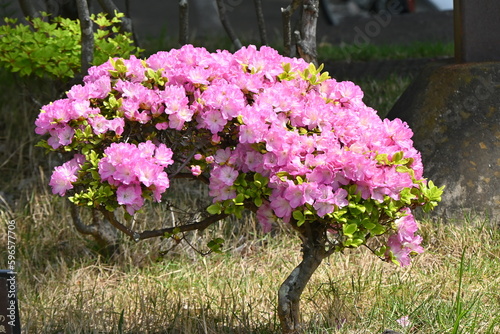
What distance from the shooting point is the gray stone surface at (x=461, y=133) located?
3910mm

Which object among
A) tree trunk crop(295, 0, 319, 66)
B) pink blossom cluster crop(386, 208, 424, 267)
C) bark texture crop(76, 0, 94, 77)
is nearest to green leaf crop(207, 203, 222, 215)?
pink blossom cluster crop(386, 208, 424, 267)

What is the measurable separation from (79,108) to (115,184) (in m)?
0.32

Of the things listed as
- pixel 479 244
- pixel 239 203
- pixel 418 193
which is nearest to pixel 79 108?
pixel 239 203

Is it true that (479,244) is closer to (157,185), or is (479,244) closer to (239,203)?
(239,203)

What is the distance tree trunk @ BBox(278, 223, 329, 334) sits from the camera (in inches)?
109

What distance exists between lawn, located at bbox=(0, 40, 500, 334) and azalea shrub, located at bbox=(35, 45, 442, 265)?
1.34ft

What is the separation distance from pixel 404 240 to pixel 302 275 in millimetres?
363

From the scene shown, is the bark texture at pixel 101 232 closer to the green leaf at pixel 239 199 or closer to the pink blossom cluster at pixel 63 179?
the pink blossom cluster at pixel 63 179

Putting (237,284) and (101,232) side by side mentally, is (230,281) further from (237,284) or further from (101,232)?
(101,232)

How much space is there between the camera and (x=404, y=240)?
2713mm

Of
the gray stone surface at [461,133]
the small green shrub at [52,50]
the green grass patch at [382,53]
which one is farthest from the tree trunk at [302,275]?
the green grass patch at [382,53]

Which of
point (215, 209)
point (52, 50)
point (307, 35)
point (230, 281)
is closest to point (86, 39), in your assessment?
point (52, 50)

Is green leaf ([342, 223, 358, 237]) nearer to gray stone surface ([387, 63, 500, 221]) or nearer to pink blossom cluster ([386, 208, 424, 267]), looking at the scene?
pink blossom cluster ([386, 208, 424, 267])

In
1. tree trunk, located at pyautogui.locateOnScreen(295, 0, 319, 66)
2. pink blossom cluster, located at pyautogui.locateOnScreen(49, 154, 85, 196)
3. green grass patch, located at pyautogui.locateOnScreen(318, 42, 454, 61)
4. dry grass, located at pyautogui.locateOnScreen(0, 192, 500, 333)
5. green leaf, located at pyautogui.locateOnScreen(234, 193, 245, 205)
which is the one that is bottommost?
dry grass, located at pyautogui.locateOnScreen(0, 192, 500, 333)
